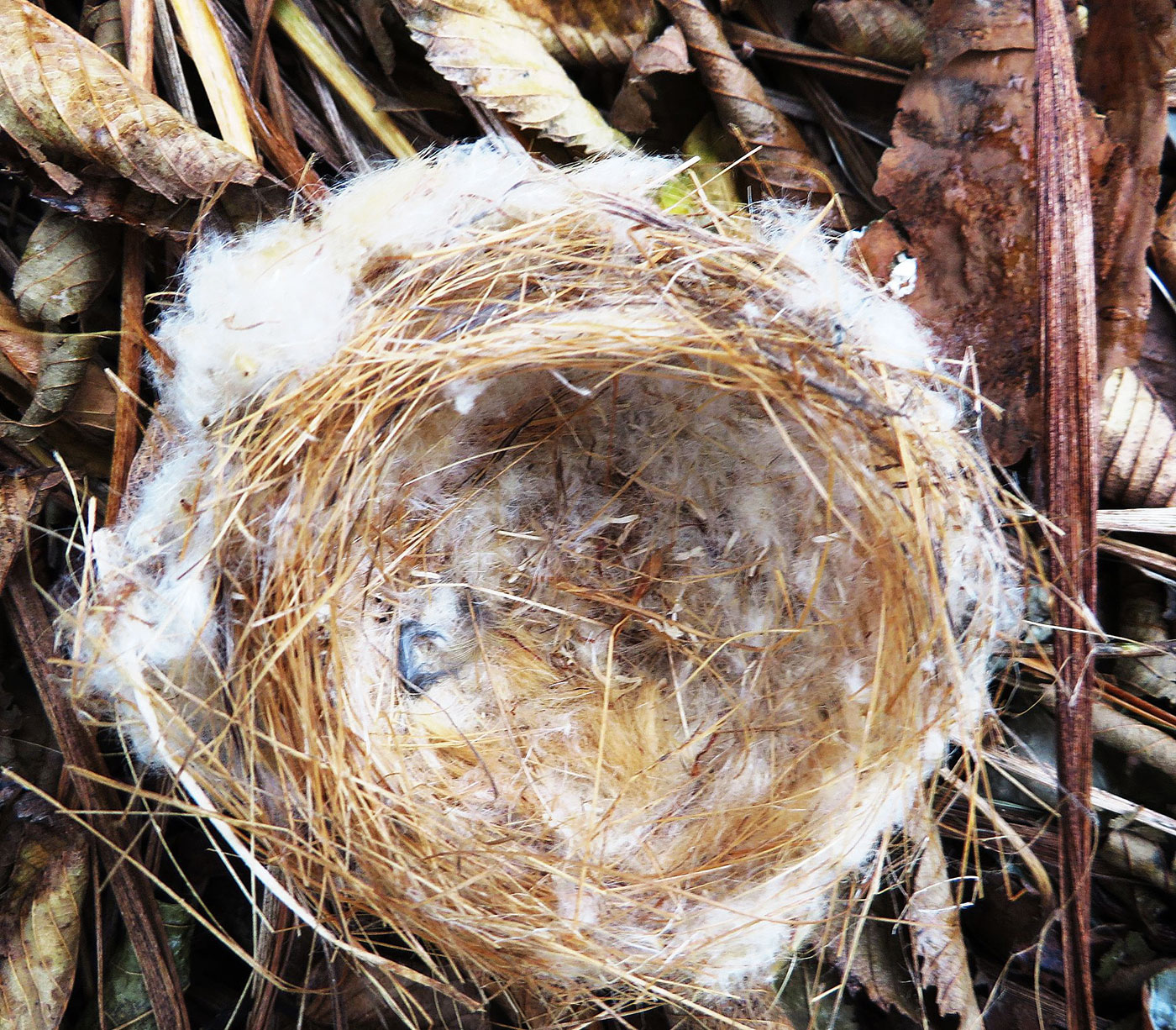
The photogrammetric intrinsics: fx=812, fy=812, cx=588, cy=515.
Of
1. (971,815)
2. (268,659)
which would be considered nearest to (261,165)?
(268,659)

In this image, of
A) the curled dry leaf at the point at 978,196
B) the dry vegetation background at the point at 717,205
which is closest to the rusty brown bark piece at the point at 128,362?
the dry vegetation background at the point at 717,205

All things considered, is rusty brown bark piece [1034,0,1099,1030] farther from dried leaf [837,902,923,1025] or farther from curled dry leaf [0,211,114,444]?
curled dry leaf [0,211,114,444]

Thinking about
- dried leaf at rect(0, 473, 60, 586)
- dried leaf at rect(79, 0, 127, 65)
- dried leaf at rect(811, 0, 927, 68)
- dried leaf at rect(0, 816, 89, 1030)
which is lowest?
dried leaf at rect(0, 816, 89, 1030)

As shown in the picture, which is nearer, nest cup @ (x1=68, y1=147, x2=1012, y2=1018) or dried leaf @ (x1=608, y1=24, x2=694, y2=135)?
nest cup @ (x1=68, y1=147, x2=1012, y2=1018)

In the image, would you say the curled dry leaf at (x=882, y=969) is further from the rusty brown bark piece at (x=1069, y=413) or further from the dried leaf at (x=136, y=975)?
the dried leaf at (x=136, y=975)

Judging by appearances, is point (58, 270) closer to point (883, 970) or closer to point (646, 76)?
point (646, 76)

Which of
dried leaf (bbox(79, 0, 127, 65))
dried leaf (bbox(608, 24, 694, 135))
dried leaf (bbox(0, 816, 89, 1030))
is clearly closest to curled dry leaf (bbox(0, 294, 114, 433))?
dried leaf (bbox(79, 0, 127, 65))

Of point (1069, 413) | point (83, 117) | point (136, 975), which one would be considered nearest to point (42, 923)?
point (136, 975)
